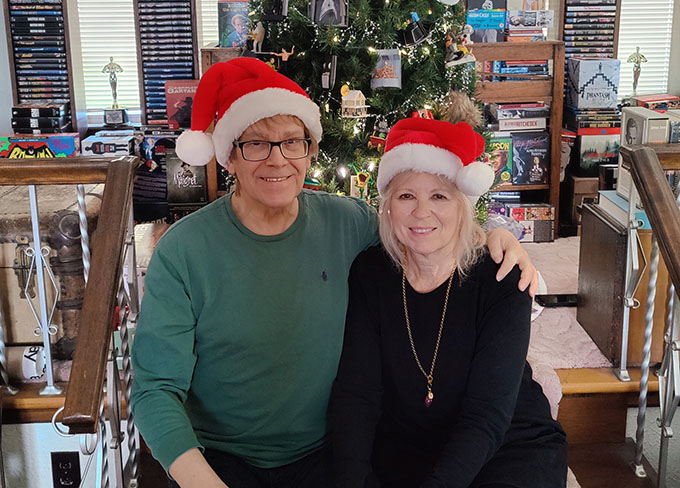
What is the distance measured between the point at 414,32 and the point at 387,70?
19cm

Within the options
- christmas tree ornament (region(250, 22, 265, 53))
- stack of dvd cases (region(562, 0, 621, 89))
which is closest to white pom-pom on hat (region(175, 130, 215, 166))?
christmas tree ornament (region(250, 22, 265, 53))

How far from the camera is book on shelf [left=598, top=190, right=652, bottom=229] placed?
271 centimetres

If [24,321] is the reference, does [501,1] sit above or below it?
above

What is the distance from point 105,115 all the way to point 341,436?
4.77 metres

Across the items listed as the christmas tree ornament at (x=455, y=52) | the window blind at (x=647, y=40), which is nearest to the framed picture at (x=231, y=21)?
the christmas tree ornament at (x=455, y=52)

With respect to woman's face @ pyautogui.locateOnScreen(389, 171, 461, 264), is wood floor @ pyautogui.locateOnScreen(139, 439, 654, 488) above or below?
below

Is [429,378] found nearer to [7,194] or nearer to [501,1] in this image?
[7,194]

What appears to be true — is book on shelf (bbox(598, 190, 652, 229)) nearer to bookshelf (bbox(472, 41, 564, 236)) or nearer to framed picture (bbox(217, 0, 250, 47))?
bookshelf (bbox(472, 41, 564, 236))

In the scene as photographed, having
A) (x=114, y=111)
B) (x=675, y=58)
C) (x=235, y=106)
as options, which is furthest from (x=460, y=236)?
(x=675, y=58)

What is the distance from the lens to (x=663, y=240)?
2025mm

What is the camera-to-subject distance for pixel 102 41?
20.3 ft

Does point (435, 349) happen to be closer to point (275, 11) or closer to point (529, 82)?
point (275, 11)

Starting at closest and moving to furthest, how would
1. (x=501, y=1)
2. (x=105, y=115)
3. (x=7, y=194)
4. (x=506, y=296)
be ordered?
1. (x=506, y=296)
2. (x=7, y=194)
3. (x=501, y=1)
4. (x=105, y=115)

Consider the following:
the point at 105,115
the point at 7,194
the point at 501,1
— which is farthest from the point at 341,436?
the point at 105,115
